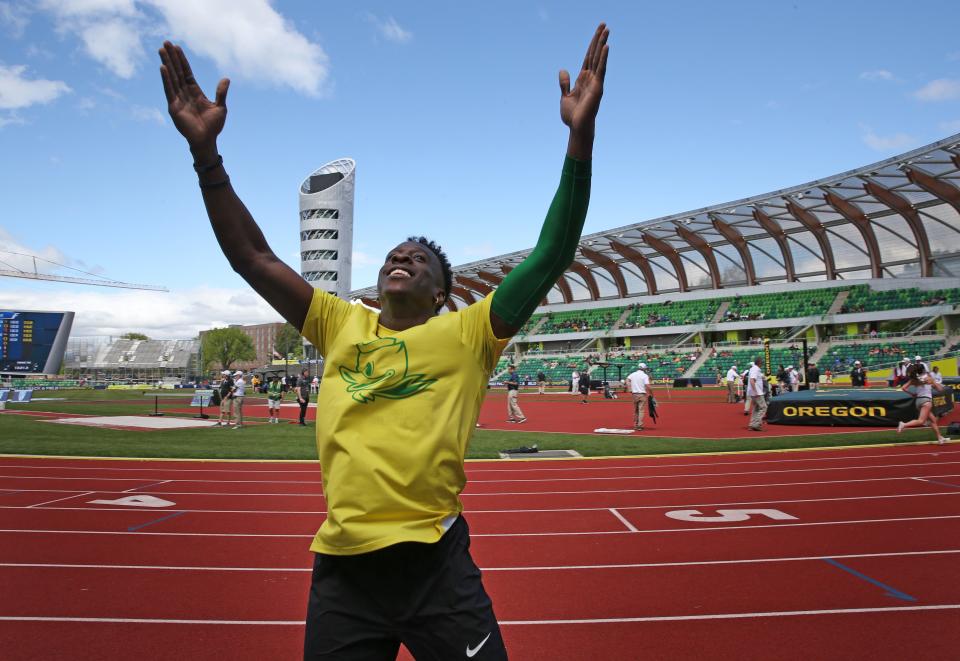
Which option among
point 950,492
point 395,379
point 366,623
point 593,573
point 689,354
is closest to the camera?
point 366,623

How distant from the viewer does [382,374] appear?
183cm

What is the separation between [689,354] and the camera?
4750 centimetres

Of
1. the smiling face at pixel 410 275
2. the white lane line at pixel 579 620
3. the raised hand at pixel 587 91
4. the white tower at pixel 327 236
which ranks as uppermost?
the white tower at pixel 327 236

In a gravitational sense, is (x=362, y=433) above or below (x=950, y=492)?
above

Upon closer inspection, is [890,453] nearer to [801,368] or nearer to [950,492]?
[950,492]

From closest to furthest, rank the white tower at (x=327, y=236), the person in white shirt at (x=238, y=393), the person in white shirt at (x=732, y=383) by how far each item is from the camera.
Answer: the person in white shirt at (x=238, y=393) < the person in white shirt at (x=732, y=383) < the white tower at (x=327, y=236)

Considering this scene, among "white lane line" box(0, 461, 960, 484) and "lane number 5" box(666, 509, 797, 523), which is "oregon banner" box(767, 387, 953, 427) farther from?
"lane number 5" box(666, 509, 797, 523)

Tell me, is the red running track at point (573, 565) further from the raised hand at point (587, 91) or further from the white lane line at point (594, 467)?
the raised hand at point (587, 91)

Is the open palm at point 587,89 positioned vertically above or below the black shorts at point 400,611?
above

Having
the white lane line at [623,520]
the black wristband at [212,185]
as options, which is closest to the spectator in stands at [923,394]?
the white lane line at [623,520]

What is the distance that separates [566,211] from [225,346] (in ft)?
413

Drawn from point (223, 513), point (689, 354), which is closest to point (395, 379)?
point (223, 513)

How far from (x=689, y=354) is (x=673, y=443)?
120 feet

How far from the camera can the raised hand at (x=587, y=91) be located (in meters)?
1.80
